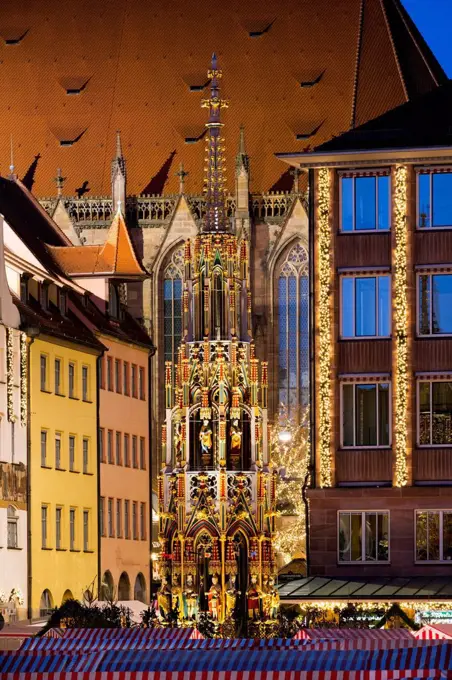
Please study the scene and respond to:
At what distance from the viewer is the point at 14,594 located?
7512 cm

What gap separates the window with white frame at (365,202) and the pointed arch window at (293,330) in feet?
137

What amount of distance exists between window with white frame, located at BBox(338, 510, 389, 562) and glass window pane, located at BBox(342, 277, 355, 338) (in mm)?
4651

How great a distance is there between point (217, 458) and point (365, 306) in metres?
11.2

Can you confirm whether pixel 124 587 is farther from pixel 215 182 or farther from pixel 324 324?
pixel 215 182

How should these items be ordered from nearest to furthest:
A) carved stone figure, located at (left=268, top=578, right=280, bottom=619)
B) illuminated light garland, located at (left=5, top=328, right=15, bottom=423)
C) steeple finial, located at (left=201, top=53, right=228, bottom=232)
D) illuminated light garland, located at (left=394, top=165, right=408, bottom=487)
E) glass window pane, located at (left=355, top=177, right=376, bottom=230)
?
carved stone figure, located at (left=268, top=578, right=280, bottom=619) → steeple finial, located at (left=201, top=53, right=228, bottom=232) → illuminated light garland, located at (left=394, top=165, right=408, bottom=487) → glass window pane, located at (left=355, top=177, right=376, bottom=230) → illuminated light garland, located at (left=5, top=328, right=15, bottom=423)

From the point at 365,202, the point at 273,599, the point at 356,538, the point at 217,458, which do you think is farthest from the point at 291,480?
the point at 273,599

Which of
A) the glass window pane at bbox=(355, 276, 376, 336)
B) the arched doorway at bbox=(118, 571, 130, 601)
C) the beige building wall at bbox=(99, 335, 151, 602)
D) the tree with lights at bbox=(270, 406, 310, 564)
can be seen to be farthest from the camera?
the tree with lights at bbox=(270, 406, 310, 564)

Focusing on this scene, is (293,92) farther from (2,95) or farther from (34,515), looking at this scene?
(34,515)

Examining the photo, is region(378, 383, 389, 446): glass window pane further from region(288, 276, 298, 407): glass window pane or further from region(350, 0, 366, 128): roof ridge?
region(350, 0, 366, 128): roof ridge

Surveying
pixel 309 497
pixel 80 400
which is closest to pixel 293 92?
pixel 80 400

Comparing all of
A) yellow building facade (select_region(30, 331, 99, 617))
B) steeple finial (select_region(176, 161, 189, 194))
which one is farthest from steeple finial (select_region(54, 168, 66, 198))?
yellow building facade (select_region(30, 331, 99, 617))

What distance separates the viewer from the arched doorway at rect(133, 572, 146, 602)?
89625 millimetres

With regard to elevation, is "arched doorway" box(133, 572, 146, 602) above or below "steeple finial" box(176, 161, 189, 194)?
below

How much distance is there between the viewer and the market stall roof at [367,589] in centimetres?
6209
